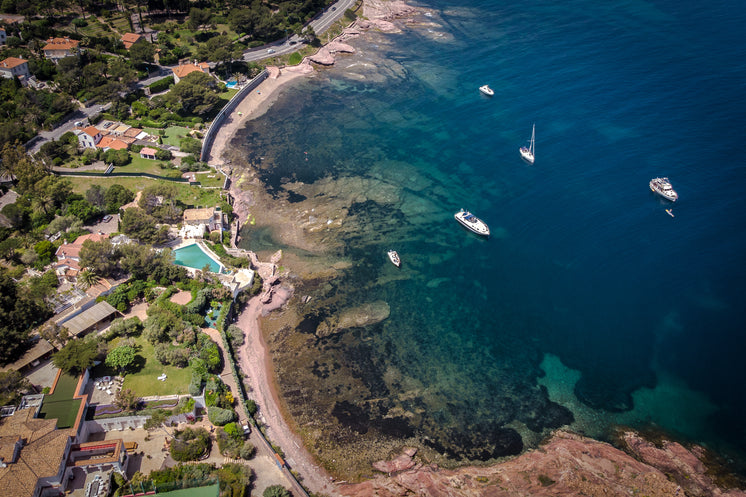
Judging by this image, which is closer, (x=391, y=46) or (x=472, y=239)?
(x=472, y=239)

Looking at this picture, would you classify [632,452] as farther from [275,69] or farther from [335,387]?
[275,69]

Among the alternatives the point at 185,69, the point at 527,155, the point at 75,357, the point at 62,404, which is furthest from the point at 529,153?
the point at 62,404

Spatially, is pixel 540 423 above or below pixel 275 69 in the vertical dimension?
below

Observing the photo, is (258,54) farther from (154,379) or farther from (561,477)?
(561,477)

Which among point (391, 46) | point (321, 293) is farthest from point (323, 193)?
point (391, 46)

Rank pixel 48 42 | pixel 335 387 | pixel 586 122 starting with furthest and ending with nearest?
pixel 48 42
pixel 586 122
pixel 335 387

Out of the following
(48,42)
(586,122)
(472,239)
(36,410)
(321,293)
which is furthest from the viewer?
(48,42)
